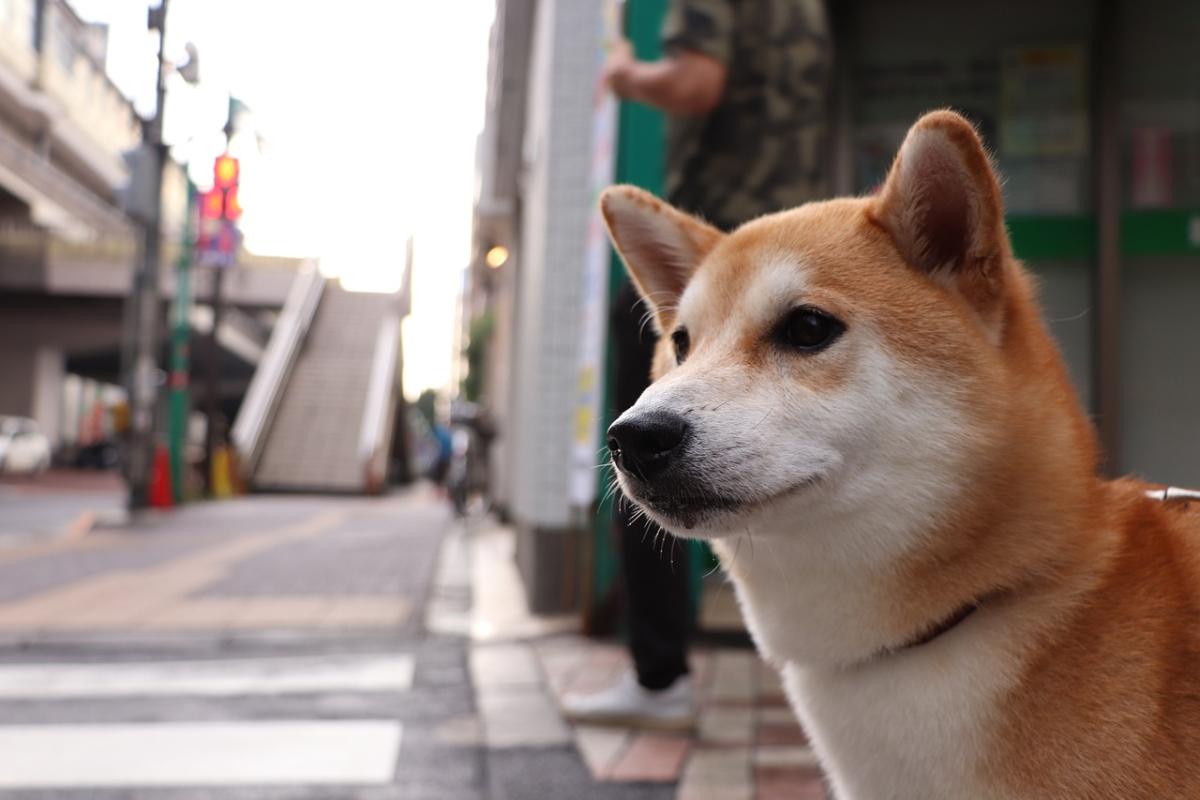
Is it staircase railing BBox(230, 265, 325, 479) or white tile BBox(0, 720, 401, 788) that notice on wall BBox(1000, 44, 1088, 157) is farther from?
staircase railing BBox(230, 265, 325, 479)

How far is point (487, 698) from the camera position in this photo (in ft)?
11.2

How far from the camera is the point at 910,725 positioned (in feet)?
4.13

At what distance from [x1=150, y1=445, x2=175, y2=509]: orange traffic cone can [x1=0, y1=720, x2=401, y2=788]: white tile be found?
1050 centimetres

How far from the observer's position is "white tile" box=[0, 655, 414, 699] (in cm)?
364

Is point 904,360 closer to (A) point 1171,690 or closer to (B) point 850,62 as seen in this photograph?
(A) point 1171,690

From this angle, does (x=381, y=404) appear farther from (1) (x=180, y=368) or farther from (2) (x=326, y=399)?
(1) (x=180, y=368)

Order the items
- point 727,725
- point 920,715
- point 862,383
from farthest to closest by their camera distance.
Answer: point 727,725 < point 862,383 < point 920,715

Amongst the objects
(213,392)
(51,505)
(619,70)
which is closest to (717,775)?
(619,70)

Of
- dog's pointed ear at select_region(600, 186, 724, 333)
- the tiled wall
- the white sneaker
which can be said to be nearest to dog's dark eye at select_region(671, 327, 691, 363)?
dog's pointed ear at select_region(600, 186, 724, 333)

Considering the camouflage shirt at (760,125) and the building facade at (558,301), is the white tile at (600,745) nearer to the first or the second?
the camouflage shirt at (760,125)

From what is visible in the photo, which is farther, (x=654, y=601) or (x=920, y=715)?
(x=654, y=601)

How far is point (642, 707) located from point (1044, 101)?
3.48 meters

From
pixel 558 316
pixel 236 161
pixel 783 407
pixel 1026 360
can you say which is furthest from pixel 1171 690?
pixel 236 161

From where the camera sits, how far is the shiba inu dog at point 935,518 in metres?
1.21
